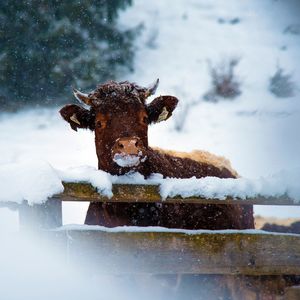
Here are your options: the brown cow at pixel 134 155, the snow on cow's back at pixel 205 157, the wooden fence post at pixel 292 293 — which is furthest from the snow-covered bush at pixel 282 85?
the wooden fence post at pixel 292 293

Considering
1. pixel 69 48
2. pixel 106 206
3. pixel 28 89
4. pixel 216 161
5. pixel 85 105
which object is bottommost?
pixel 106 206

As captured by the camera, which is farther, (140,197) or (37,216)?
(140,197)

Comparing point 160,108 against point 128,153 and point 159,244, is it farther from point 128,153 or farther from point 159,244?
point 159,244

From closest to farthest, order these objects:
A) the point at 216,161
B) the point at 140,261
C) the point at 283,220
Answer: the point at 140,261
the point at 216,161
the point at 283,220

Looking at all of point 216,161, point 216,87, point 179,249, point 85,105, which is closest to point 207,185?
point 179,249

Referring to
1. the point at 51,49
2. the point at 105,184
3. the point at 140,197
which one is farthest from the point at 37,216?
the point at 51,49

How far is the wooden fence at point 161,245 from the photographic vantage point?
9.32 feet

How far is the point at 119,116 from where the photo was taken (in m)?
5.01

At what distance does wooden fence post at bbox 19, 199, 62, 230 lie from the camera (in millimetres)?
2805

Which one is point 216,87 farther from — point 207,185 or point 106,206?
point 207,185

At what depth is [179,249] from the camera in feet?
9.61

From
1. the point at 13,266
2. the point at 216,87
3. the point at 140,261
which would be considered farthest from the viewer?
the point at 216,87

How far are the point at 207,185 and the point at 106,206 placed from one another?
6.30 feet

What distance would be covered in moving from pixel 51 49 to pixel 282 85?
6.24 meters
